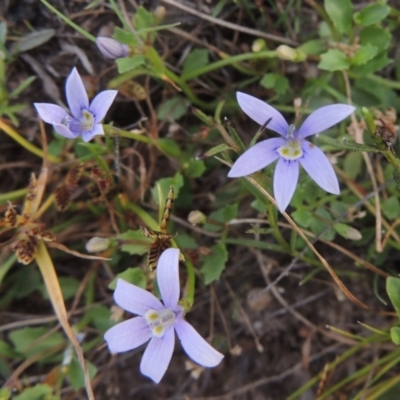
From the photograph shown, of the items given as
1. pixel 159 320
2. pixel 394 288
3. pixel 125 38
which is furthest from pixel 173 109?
pixel 394 288

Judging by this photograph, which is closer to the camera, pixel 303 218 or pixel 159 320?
pixel 159 320

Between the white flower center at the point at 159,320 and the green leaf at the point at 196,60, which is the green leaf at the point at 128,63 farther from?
the white flower center at the point at 159,320

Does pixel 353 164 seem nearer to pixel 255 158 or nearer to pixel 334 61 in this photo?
pixel 334 61

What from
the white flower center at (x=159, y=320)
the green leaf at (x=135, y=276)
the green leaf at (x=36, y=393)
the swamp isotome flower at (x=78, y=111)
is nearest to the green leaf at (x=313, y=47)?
the swamp isotome flower at (x=78, y=111)

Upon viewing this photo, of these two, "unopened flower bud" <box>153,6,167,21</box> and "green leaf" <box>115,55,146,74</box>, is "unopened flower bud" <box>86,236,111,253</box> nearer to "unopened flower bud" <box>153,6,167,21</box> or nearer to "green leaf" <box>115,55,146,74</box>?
"green leaf" <box>115,55,146,74</box>

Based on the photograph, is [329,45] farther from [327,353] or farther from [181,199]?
[327,353]
